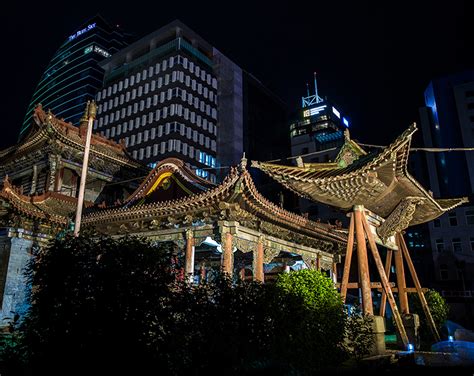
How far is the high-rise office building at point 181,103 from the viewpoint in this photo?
228ft

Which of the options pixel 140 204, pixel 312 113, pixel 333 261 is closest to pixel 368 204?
pixel 333 261

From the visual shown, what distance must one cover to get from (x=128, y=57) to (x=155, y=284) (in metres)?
87.5

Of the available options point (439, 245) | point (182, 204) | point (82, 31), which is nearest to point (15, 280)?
point (182, 204)

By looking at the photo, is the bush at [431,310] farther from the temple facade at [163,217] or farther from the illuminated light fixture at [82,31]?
the illuminated light fixture at [82,31]

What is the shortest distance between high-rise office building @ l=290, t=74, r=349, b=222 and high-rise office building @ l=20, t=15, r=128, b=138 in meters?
51.8

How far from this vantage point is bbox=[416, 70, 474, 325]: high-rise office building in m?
42.9

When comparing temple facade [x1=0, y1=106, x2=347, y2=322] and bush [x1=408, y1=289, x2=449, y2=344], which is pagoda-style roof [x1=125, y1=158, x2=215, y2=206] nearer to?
temple facade [x1=0, y1=106, x2=347, y2=322]

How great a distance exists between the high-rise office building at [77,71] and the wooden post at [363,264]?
91197mm

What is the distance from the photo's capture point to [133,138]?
7238 centimetres

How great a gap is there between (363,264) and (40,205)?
15483 millimetres

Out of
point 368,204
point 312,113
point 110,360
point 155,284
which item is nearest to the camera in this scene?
point 110,360

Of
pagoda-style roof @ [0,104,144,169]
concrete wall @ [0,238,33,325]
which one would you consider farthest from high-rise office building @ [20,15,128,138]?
concrete wall @ [0,238,33,325]

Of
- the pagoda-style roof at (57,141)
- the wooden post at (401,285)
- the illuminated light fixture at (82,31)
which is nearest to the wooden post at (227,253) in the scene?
the wooden post at (401,285)

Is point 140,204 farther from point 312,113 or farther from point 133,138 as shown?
point 312,113
